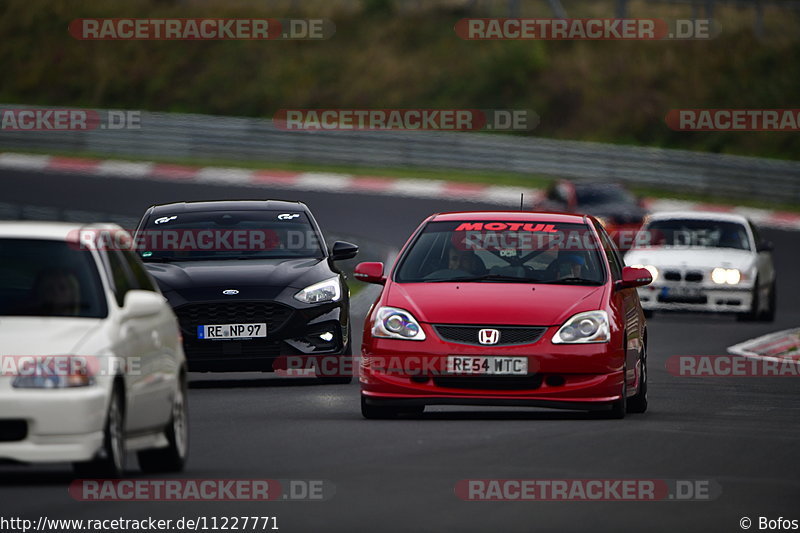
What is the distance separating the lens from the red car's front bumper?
13.3 metres

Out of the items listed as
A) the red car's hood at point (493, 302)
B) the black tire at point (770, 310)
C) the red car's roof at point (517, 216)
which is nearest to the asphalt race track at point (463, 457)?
the red car's hood at point (493, 302)

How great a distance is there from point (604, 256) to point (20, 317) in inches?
219

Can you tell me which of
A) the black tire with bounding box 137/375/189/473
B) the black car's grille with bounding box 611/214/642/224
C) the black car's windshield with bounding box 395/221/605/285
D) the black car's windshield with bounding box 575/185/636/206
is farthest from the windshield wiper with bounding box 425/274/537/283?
the black car's windshield with bounding box 575/185/636/206

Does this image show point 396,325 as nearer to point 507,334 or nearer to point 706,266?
point 507,334

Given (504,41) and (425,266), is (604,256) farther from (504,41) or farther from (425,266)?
(504,41)

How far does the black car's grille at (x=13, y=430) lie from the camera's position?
9516 mm

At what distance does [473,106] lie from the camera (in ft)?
174

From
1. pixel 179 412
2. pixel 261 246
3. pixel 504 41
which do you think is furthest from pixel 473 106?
pixel 179 412

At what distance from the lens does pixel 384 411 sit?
13.9m

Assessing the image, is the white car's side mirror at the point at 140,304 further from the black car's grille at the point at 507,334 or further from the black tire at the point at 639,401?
the black tire at the point at 639,401

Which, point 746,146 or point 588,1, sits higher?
point 588,1

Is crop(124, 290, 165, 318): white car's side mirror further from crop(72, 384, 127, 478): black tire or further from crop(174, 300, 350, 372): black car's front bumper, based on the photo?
crop(174, 300, 350, 372): black car's front bumper

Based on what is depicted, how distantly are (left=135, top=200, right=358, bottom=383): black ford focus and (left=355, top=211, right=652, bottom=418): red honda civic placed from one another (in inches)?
93.0

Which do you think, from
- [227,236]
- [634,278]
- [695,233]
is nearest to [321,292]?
[227,236]
